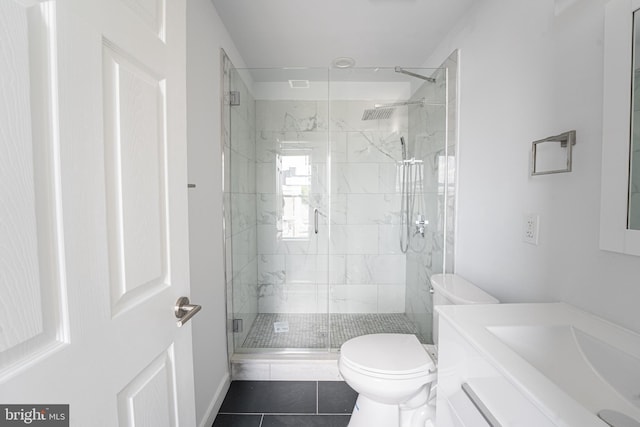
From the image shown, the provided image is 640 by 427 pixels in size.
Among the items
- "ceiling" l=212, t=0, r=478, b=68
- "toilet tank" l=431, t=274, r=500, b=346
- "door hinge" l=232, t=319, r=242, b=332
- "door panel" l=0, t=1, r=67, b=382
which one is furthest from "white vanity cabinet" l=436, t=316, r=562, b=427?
"ceiling" l=212, t=0, r=478, b=68

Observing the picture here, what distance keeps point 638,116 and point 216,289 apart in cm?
200

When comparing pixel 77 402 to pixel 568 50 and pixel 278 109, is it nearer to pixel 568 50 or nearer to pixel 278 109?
pixel 568 50

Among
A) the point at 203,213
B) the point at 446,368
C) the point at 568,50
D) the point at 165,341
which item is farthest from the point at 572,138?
the point at 203,213

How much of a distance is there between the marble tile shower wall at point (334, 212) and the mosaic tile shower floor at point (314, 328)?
0.09 metres

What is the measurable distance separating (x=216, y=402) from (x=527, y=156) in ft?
6.98

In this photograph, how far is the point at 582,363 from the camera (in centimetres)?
81

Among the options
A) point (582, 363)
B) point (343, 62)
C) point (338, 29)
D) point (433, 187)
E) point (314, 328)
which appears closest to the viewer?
point (582, 363)

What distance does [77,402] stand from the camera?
19.9 inches

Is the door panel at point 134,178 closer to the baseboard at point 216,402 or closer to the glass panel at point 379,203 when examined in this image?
the baseboard at point 216,402

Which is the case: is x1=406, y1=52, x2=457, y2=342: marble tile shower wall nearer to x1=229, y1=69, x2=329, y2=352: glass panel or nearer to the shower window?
x1=229, y1=69, x2=329, y2=352: glass panel

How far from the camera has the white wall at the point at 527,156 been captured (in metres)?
0.93

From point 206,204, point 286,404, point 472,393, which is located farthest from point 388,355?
point 206,204

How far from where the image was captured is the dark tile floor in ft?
5.46

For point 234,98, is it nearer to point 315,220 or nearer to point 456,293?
point 315,220
